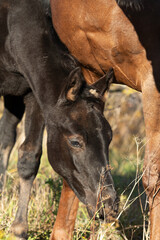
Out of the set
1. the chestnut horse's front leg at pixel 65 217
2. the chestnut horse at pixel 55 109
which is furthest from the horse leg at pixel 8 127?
the chestnut horse's front leg at pixel 65 217

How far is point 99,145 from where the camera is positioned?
10.7 feet

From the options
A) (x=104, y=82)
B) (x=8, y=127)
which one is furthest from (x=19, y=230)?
(x=8, y=127)

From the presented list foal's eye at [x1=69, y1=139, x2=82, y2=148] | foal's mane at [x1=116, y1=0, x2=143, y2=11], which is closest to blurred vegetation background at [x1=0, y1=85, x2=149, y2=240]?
foal's eye at [x1=69, y1=139, x2=82, y2=148]

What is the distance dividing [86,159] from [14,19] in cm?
172

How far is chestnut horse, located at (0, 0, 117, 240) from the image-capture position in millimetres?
3281

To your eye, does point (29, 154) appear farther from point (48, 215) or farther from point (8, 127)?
point (8, 127)

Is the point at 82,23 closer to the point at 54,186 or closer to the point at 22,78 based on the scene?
the point at 22,78

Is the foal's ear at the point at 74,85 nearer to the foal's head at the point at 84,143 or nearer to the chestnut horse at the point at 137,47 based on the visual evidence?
the foal's head at the point at 84,143

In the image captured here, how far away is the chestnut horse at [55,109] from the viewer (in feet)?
10.8

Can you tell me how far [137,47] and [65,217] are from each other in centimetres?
177

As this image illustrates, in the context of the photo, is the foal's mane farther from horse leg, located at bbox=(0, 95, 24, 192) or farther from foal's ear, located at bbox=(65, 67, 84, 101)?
horse leg, located at bbox=(0, 95, 24, 192)

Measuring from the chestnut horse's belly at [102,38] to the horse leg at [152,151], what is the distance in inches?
6.4

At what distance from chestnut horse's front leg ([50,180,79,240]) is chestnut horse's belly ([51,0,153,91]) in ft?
4.15

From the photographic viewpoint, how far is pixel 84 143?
3.28 metres
